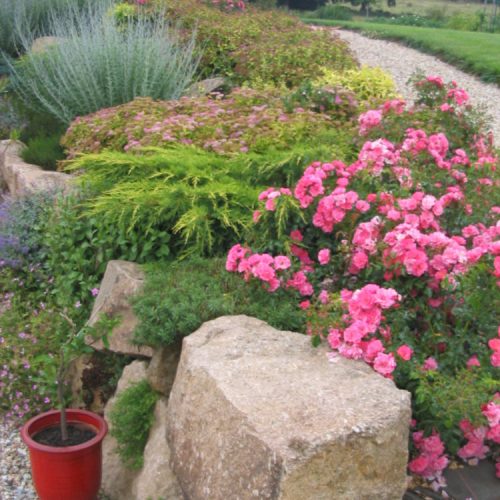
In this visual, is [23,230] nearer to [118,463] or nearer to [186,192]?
[186,192]

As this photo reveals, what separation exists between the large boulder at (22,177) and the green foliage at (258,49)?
2.74 metres

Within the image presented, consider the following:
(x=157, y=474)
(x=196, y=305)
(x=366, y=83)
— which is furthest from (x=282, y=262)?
(x=366, y=83)

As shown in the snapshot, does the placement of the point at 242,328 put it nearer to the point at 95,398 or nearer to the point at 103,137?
the point at 95,398

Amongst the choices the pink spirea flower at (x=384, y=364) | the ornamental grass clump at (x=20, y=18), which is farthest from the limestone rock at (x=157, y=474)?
the ornamental grass clump at (x=20, y=18)

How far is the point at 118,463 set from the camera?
11.6 feet

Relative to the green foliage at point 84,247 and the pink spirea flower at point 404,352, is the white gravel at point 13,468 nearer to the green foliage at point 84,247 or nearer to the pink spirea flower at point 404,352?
the green foliage at point 84,247

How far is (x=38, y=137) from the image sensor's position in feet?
24.1

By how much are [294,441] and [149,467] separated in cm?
102

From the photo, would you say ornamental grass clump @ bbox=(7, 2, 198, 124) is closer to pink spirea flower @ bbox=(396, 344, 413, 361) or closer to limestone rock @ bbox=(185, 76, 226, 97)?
limestone rock @ bbox=(185, 76, 226, 97)

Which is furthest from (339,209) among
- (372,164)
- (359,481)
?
(359,481)

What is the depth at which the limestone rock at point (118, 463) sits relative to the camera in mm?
3436

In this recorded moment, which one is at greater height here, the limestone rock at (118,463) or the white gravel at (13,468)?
the limestone rock at (118,463)

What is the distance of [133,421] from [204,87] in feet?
17.1

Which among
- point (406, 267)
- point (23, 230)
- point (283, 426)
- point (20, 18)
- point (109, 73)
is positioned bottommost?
point (23, 230)
